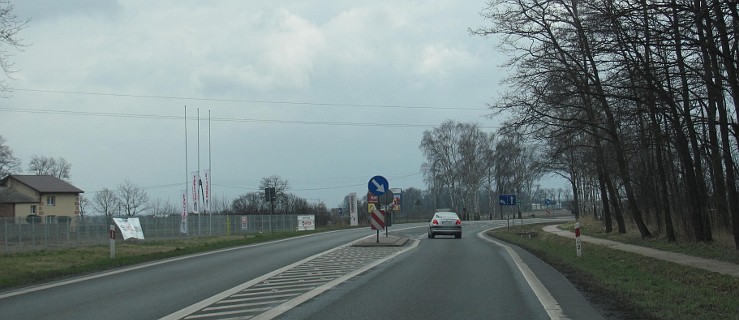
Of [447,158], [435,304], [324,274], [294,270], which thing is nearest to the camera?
[435,304]

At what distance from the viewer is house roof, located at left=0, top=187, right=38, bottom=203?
64.6 m

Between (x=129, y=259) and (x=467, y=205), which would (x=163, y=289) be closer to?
(x=129, y=259)

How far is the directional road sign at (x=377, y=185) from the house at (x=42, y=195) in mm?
51273

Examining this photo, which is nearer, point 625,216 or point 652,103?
point 652,103

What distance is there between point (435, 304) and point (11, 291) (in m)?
8.08

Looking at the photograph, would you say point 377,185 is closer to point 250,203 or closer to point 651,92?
point 651,92

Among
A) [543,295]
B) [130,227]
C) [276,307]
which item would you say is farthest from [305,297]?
[130,227]

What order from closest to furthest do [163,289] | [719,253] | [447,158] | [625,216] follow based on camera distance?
[163,289] → [719,253] → [625,216] → [447,158]

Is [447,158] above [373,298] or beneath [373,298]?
above

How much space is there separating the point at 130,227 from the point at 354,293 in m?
37.3

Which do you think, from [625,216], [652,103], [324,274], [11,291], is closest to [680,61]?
[652,103]

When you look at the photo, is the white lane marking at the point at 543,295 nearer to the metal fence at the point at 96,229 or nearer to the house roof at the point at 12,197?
the metal fence at the point at 96,229

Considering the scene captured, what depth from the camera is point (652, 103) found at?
1998cm

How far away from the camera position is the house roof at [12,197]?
6457 cm
